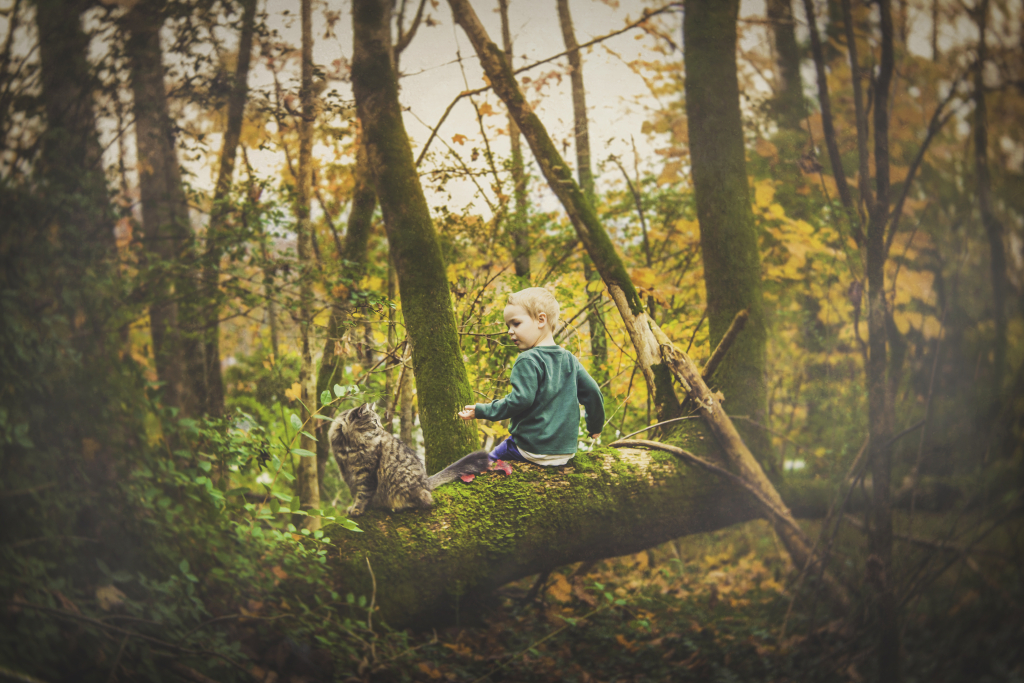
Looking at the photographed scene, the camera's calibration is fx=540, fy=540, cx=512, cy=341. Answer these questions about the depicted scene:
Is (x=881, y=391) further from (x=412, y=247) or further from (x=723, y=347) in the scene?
(x=412, y=247)

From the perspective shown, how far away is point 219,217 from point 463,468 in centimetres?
160

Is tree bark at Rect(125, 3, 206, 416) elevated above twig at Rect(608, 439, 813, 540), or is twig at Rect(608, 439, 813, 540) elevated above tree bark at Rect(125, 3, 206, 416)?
tree bark at Rect(125, 3, 206, 416)

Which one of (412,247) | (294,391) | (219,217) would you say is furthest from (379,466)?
(219,217)

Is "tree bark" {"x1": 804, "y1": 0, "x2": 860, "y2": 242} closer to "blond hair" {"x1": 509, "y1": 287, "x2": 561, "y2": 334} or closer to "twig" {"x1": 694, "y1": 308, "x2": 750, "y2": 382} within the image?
"twig" {"x1": 694, "y1": 308, "x2": 750, "y2": 382}

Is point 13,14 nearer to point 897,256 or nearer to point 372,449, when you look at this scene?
point 372,449

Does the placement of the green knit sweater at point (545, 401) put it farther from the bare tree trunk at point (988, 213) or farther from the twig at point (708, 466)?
the bare tree trunk at point (988, 213)

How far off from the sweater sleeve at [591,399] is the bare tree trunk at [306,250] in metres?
1.27

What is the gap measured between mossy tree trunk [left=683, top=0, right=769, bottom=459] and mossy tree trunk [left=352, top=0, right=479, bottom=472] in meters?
1.32

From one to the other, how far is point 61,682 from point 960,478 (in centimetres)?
380

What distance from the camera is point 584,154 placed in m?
2.74

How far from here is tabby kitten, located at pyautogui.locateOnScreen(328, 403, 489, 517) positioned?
7.89 feet

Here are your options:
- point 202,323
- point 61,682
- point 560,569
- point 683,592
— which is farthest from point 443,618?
point 202,323

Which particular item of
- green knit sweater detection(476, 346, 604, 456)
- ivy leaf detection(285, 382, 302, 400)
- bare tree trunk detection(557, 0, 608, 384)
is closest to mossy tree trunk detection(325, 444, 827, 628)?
green knit sweater detection(476, 346, 604, 456)

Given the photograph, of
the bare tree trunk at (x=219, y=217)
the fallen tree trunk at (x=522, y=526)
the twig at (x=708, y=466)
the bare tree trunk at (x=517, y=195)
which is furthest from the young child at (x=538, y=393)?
the bare tree trunk at (x=219, y=217)
